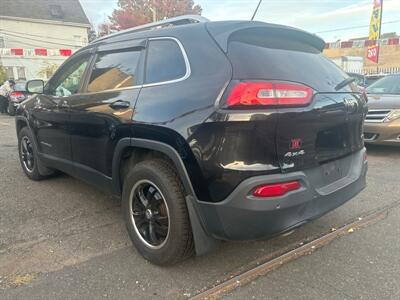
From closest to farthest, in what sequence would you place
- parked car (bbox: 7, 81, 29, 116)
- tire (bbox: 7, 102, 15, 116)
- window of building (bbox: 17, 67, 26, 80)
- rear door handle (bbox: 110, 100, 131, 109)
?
rear door handle (bbox: 110, 100, 131, 109) < parked car (bbox: 7, 81, 29, 116) < tire (bbox: 7, 102, 15, 116) < window of building (bbox: 17, 67, 26, 80)

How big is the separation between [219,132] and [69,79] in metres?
2.49

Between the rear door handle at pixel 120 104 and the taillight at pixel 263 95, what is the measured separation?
1031mm

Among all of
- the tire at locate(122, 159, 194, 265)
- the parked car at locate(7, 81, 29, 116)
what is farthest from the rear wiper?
the parked car at locate(7, 81, 29, 116)

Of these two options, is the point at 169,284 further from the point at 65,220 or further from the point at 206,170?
the point at 65,220

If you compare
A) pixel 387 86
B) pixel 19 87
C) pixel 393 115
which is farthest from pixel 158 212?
pixel 19 87

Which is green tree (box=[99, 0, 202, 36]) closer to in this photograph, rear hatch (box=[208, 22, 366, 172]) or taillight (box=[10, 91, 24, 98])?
→ taillight (box=[10, 91, 24, 98])

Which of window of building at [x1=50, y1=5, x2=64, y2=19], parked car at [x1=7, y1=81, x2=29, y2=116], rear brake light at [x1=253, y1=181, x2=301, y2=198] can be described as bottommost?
parked car at [x1=7, y1=81, x2=29, y2=116]

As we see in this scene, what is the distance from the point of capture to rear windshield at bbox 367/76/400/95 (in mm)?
7329

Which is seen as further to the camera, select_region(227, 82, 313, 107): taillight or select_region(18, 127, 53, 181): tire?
select_region(18, 127, 53, 181): tire

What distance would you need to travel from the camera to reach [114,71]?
3.44m

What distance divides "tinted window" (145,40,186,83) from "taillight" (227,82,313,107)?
0.54 m

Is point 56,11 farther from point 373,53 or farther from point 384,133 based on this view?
point 384,133

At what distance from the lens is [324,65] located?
10.1ft

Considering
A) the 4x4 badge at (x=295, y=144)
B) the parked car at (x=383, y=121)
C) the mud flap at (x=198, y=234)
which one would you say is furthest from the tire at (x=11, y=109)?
the 4x4 badge at (x=295, y=144)
